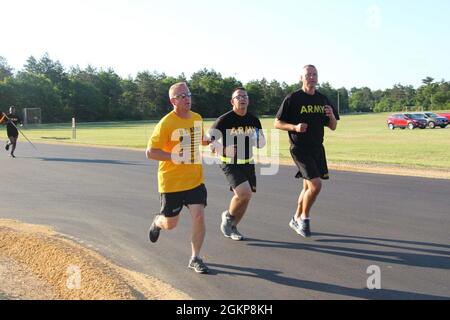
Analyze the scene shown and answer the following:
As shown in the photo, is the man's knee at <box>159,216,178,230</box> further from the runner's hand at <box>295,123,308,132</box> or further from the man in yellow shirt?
the runner's hand at <box>295,123,308,132</box>

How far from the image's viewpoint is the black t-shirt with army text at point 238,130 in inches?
247

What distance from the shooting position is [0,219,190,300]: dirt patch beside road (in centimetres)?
452

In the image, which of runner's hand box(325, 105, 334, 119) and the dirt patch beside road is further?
runner's hand box(325, 105, 334, 119)

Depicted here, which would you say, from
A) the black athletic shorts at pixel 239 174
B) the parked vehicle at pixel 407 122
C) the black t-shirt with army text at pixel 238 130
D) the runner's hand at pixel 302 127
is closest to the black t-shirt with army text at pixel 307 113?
the runner's hand at pixel 302 127

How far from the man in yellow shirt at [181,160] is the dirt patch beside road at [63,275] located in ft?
2.35

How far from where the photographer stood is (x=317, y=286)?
4703mm

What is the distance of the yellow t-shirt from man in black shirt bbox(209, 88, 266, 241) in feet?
3.05

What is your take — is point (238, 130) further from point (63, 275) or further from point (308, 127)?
point (63, 275)

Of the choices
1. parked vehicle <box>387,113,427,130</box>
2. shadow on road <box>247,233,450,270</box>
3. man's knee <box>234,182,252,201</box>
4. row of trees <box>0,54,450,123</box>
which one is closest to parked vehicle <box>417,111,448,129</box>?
parked vehicle <box>387,113,427,130</box>

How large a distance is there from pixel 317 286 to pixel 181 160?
1.80m

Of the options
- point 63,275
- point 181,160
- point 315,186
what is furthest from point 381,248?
point 63,275
